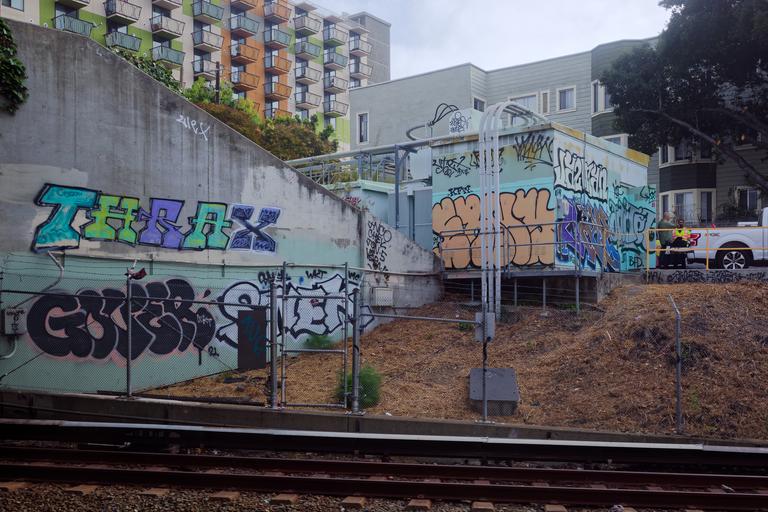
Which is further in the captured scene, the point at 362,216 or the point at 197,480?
the point at 362,216

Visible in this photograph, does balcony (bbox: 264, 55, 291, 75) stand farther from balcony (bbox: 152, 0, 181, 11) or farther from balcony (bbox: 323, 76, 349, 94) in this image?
balcony (bbox: 152, 0, 181, 11)

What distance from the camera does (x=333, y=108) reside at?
2489 inches

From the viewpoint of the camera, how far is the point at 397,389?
1412cm

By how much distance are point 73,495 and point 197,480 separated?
129 cm

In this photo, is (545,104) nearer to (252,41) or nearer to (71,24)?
(252,41)

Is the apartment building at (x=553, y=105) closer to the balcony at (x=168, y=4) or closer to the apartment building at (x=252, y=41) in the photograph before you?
the apartment building at (x=252, y=41)

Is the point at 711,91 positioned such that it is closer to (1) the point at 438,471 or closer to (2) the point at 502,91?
(2) the point at 502,91

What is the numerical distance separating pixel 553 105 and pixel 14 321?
33568 millimetres

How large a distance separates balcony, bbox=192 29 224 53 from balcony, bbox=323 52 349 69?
14.1 meters

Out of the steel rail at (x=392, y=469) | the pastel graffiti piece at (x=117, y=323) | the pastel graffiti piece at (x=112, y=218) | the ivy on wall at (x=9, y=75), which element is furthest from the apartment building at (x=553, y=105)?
the steel rail at (x=392, y=469)

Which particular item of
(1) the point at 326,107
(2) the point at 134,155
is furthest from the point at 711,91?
(1) the point at 326,107

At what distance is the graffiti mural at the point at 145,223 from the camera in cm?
1380

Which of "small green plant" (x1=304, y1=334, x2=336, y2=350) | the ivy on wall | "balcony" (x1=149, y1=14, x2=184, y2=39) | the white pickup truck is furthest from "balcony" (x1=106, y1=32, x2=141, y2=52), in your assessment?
the white pickup truck

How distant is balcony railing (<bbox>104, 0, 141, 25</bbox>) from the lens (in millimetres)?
43969
